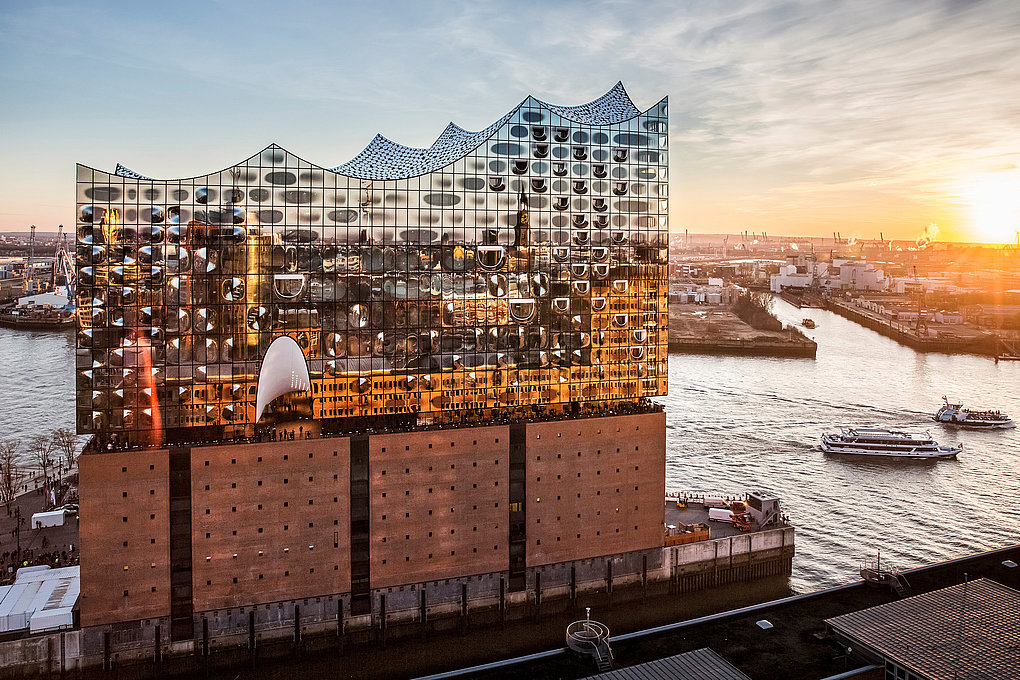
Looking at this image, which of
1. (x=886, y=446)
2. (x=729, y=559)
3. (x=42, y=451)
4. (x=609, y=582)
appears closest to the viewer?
(x=609, y=582)

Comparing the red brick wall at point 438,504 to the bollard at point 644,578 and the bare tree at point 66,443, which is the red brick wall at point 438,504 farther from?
the bare tree at point 66,443

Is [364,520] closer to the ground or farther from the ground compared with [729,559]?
farther from the ground

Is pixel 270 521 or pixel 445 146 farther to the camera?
pixel 445 146

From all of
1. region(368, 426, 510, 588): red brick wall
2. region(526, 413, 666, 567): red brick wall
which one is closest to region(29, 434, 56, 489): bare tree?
region(368, 426, 510, 588): red brick wall

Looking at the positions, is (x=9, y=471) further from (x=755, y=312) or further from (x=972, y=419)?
(x=755, y=312)

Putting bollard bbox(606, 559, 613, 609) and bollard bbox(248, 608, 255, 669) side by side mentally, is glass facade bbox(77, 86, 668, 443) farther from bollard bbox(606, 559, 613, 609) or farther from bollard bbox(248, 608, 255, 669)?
bollard bbox(606, 559, 613, 609)

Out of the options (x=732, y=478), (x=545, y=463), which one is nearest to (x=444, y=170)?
(x=545, y=463)

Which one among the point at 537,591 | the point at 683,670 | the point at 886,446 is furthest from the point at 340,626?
the point at 886,446

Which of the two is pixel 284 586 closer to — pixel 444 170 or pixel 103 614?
pixel 103 614
